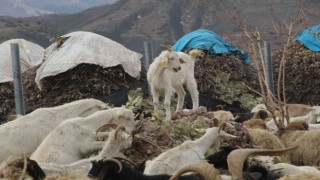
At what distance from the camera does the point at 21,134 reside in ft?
25.0

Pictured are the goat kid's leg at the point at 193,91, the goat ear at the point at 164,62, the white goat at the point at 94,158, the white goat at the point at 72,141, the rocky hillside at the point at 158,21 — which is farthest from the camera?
the rocky hillside at the point at 158,21

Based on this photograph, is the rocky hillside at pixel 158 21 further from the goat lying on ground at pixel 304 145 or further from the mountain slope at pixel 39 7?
the mountain slope at pixel 39 7

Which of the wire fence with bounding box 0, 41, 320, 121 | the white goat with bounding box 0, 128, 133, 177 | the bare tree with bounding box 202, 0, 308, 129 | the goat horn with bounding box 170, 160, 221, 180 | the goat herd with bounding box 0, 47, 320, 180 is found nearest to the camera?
the goat horn with bounding box 170, 160, 221, 180

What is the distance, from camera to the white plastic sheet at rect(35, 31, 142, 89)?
11992 millimetres

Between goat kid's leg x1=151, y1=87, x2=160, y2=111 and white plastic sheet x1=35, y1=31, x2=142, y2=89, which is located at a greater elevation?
white plastic sheet x1=35, y1=31, x2=142, y2=89

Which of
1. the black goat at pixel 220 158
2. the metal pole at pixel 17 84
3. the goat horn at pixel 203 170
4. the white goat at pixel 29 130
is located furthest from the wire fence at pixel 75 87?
the goat horn at pixel 203 170

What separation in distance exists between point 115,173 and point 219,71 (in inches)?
370

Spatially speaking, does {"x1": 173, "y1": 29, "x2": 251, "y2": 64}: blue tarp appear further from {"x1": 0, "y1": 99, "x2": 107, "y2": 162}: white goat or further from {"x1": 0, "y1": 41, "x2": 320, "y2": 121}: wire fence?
{"x1": 0, "y1": 99, "x2": 107, "y2": 162}: white goat

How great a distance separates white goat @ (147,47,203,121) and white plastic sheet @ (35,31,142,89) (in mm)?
895

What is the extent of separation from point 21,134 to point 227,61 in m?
8.47

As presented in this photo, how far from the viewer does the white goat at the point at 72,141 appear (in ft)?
22.4

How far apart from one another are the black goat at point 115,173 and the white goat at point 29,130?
63.2 inches

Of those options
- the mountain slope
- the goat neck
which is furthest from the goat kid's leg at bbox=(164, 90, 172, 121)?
the mountain slope

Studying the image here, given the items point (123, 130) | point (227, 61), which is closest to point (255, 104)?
point (227, 61)
